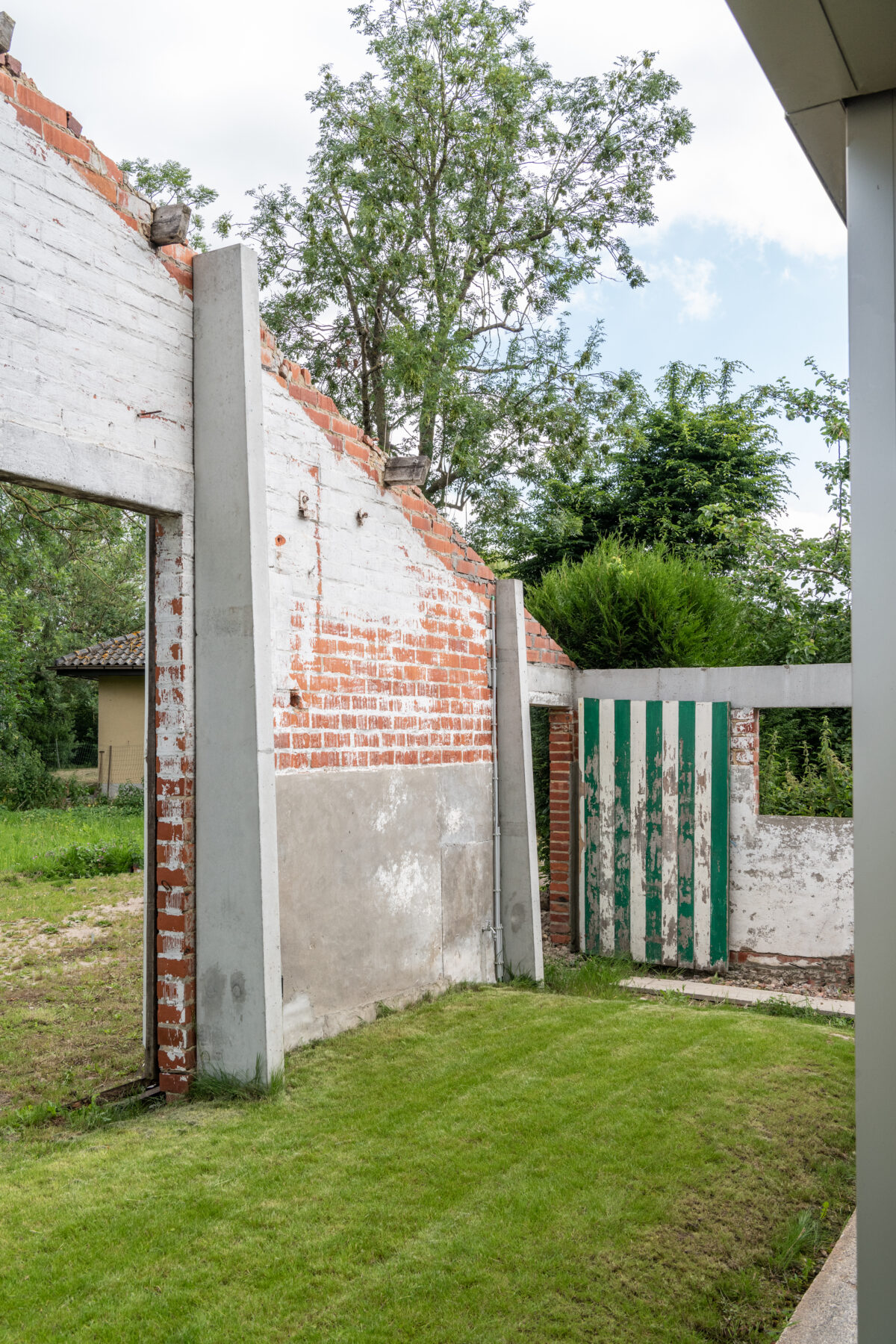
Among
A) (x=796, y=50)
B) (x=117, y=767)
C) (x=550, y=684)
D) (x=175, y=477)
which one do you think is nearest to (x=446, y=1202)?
(x=175, y=477)

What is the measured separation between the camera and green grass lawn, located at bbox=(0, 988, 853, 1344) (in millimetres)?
2809

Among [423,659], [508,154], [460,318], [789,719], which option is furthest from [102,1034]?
[508,154]

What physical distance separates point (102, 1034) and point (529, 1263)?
10.9 feet

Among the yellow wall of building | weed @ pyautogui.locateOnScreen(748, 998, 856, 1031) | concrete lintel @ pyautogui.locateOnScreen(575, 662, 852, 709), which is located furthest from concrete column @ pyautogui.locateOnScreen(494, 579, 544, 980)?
the yellow wall of building

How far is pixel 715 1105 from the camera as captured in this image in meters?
4.35

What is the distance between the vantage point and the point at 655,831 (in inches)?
319

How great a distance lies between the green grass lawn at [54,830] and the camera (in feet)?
39.3

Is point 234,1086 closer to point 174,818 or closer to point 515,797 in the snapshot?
point 174,818

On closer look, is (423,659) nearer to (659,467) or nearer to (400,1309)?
(400,1309)

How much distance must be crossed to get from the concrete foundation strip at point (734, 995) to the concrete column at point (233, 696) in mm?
3629

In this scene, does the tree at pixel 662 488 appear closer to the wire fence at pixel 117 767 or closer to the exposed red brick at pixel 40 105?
the wire fence at pixel 117 767

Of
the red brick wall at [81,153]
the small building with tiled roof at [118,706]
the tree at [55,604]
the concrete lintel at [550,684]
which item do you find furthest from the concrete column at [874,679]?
the small building with tiled roof at [118,706]

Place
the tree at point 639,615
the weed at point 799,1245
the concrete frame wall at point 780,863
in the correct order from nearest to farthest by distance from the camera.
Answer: the weed at point 799,1245 → the concrete frame wall at point 780,863 → the tree at point 639,615

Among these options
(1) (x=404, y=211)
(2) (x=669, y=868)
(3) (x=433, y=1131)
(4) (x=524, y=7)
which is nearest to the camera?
(3) (x=433, y=1131)
